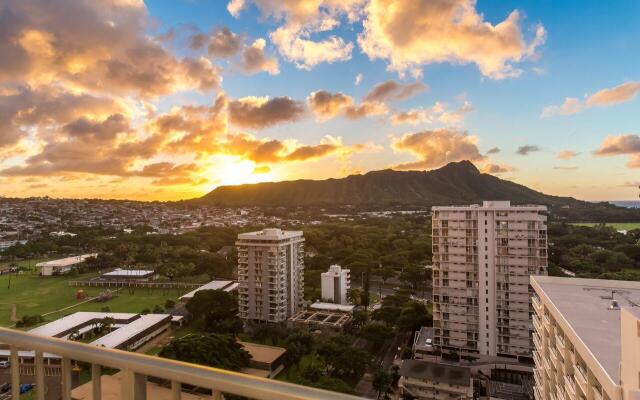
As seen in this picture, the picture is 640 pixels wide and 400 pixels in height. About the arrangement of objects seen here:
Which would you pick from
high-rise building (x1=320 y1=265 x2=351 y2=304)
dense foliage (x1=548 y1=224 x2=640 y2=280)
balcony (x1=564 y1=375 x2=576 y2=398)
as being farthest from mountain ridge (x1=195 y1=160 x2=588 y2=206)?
balcony (x1=564 y1=375 x2=576 y2=398)

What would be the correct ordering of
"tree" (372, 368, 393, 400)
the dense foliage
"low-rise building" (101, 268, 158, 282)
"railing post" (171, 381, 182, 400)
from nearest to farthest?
1. "railing post" (171, 381, 182, 400)
2. "tree" (372, 368, 393, 400)
3. the dense foliage
4. "low-rise building" (101, 268, 158, 282)

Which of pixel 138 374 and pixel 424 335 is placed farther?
pixel 424 335

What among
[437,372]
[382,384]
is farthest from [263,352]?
[437,372]

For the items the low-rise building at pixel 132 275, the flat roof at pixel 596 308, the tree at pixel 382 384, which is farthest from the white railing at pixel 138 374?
the low-rise building at pixel 132 275

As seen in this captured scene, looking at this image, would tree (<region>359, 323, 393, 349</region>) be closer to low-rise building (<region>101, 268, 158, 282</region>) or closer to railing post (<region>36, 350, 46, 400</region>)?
railing post (<region>36, 350, 46, 400</region>)

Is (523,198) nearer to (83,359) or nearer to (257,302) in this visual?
(257,302)

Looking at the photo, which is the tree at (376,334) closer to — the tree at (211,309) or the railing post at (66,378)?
the tree at (211,309)

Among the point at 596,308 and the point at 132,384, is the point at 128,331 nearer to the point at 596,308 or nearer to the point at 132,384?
the point at 596,308
